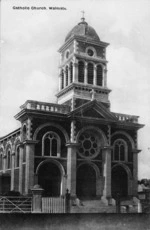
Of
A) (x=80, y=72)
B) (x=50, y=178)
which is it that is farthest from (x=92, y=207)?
(x=80, y=72)

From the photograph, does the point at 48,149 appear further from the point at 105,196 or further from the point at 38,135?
the point at 105,196

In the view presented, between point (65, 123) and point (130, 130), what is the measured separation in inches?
268

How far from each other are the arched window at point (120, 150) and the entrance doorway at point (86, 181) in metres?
2.85

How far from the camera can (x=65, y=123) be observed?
108 ft

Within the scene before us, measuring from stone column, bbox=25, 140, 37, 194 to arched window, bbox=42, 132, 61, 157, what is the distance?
3.79 feet

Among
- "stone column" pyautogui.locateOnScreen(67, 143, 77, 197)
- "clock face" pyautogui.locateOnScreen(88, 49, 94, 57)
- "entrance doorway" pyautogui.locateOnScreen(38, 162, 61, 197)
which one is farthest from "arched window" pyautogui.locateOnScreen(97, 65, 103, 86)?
"entrance doorway" pyautogui.locateOnScreen(38, 162, 61, 197)

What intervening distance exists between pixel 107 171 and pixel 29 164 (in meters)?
7.36

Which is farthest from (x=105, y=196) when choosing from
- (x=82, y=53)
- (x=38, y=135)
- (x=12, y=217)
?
(x=12, y=217)

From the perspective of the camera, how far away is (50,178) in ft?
105

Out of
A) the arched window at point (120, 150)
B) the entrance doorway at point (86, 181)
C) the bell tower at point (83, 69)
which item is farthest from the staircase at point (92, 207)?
the bell tower at point (83, 69)

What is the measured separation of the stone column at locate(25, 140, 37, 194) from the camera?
3045cm

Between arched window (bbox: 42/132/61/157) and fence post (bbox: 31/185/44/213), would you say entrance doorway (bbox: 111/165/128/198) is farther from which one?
fence post (bbox: 31/185/44/213)

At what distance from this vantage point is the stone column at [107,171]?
108 ft

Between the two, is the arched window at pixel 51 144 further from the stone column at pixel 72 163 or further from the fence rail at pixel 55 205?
the fence rail at pixel 55 205
